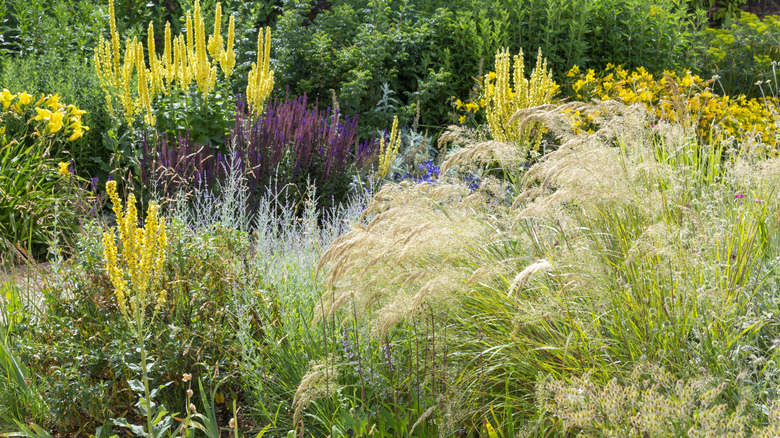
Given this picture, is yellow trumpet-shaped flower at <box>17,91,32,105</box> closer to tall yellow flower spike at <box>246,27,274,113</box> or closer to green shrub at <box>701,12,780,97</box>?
tall yellow flower spike at <box>246,27,274,113</box>

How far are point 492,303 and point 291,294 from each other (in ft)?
2.95

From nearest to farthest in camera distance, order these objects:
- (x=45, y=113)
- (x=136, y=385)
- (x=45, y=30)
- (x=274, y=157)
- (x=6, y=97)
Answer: (x=136, y=385) < (x=45, y=113) < (x=274, y=157) < (x=6, y=97) < (x=45, y=30)

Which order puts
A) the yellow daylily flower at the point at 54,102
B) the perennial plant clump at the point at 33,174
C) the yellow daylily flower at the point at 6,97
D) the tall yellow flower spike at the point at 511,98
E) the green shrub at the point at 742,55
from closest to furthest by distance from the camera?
1. the tall yellow flower spike at the point at 511,98
2. the perennial plant clump at the point at 33,174
3. the yellow daylily flower at the point at 6,97
4. the yellow daylily flower at the point at 54,102
5. the green shrub at the point at 742,55

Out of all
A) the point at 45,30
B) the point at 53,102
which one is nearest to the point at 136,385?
the point at 53,102

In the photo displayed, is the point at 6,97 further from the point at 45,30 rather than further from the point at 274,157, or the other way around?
the point at 45,30

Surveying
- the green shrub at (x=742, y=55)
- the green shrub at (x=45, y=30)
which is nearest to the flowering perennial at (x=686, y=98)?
the green shrub at (x=742, y=55)

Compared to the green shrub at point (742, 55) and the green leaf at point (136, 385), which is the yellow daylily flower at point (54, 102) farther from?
the green shrub at point (742, 55)

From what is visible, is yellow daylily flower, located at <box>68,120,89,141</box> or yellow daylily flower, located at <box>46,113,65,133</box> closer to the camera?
yellow daylily flower, located at <box>46,113,65,133</box>

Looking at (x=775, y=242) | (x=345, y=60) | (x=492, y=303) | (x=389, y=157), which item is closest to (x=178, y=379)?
(x=492, y=303)

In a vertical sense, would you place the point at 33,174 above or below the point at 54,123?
below

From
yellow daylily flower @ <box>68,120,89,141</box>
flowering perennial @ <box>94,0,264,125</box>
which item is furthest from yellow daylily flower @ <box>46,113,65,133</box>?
flowering perennial @ <box>94,0,264,125</box>

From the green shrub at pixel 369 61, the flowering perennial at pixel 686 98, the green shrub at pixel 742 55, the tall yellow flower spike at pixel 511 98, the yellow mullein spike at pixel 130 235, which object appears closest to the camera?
the yellow mullein spike at pixel 130 235

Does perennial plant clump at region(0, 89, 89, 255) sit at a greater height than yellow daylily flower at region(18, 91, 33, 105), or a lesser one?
lesser

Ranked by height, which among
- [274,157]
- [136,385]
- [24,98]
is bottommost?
[136,385]
